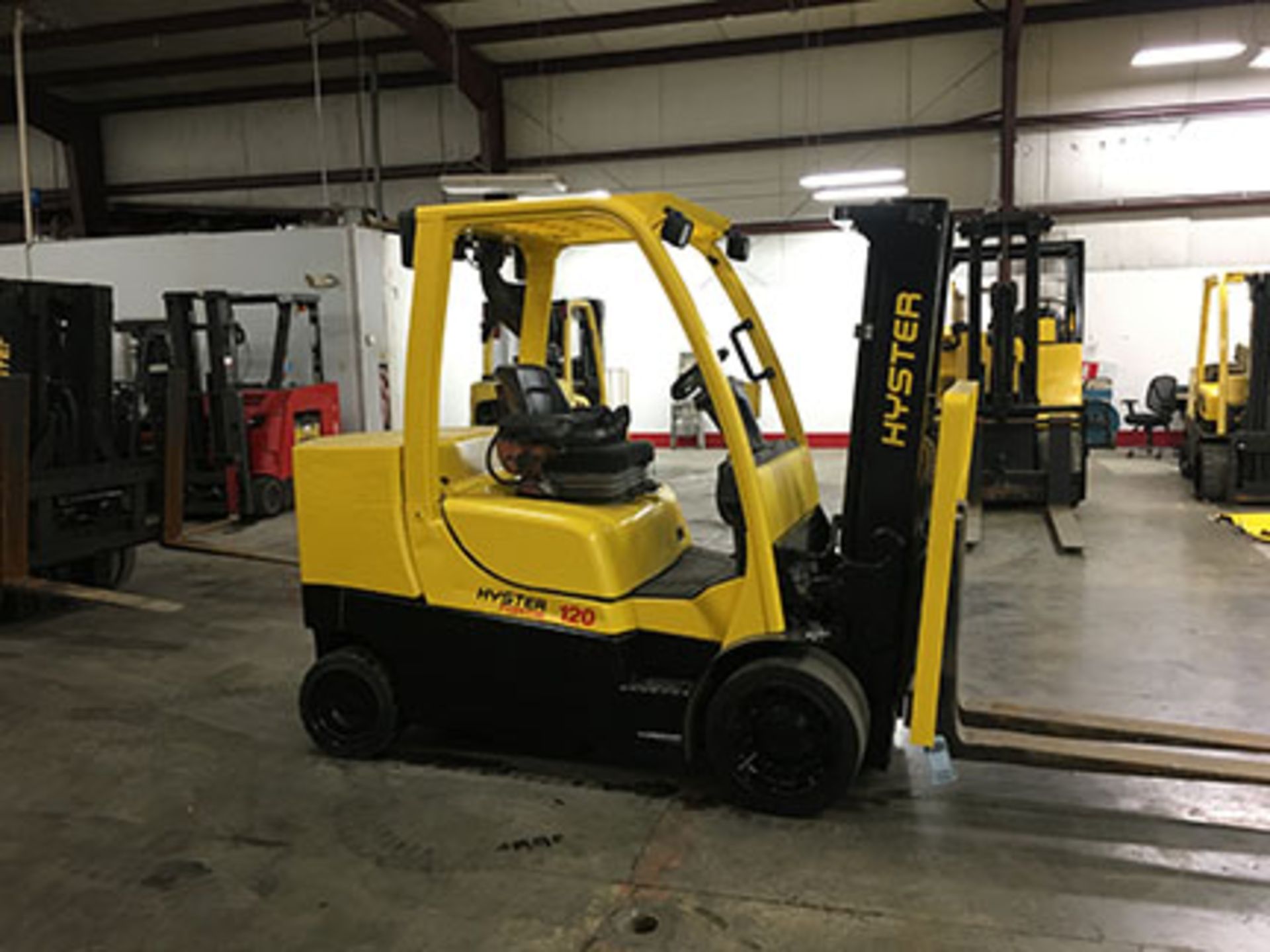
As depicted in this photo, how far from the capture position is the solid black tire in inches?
377

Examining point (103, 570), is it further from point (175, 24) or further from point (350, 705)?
point (175, 24)

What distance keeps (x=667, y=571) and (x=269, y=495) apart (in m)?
7.49

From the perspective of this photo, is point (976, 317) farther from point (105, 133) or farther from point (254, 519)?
point (105, 133)

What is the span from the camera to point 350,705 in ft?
12.5

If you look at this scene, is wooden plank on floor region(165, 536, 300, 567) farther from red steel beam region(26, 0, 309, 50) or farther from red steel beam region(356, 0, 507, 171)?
red steel beam region(26, 0, 309, 50)

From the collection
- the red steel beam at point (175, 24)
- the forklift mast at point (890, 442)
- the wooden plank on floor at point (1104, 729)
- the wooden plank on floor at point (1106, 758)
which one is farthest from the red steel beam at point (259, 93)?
the wooden plank on floor at point (1106, 758)

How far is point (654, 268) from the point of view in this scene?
3.09 metres

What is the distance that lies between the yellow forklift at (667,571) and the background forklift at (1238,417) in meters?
7.38

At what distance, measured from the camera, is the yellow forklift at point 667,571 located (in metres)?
3.10

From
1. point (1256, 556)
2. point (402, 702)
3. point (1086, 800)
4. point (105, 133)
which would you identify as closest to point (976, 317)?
point (1256, 556)

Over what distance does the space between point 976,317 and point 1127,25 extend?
25.3 ft

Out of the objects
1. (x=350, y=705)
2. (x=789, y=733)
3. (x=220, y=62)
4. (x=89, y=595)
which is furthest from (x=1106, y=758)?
(x=220, y=62)

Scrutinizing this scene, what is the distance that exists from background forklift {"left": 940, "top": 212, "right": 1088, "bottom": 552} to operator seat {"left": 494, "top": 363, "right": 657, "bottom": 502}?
6.28 meters

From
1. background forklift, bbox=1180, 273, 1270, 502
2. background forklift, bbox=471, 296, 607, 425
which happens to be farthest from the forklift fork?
background forklift, bbox=471, 296, 607, 425
